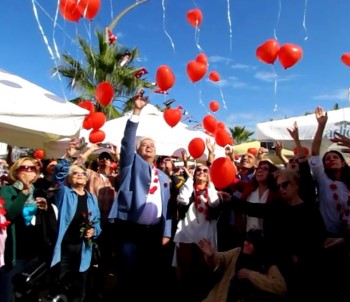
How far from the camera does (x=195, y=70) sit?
5.26 meters

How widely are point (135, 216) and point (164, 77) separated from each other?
90.0 inches

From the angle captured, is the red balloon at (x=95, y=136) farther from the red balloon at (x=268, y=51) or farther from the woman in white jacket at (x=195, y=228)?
the red balloon at (x=268, y=51)

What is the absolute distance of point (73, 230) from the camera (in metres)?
3.43

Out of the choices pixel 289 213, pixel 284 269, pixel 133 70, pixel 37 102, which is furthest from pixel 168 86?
pixel 133 70

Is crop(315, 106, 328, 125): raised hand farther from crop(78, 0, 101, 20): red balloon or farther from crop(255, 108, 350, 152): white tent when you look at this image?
crop(78, 0, 101, 20): red balloon

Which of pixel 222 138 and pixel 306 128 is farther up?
pixel 306 128

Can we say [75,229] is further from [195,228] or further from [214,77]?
[214,77]

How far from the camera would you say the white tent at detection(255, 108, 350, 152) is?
4785 millimetres

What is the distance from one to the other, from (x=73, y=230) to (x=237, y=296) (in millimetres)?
1623

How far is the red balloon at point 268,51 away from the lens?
15.6ft

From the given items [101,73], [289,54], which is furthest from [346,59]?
[101,73]

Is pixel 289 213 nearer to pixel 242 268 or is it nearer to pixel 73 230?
pixel 242 268

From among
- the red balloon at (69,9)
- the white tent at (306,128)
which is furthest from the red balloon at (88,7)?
the white tent at (306,128)

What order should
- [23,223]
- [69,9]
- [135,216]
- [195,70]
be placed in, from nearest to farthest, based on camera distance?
[23,223], [135,216], [69,9], [195,70]
